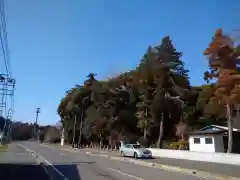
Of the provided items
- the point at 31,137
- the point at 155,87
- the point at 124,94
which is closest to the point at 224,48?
the point at 155,87

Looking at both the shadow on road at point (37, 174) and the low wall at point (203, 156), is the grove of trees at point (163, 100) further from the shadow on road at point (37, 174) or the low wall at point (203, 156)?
the shadow on road at point (37, 174)

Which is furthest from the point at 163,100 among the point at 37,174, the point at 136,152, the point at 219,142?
the point at 37,174

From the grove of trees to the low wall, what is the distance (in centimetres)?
478

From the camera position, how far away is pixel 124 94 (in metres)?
63.9

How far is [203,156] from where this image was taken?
33.1 metres

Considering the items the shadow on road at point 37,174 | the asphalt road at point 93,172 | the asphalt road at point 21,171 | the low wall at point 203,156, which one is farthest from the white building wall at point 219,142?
the shadow on road at point 37,174

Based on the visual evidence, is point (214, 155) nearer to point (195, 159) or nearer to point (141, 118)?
point (195, 159)

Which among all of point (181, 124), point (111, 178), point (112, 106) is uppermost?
point (112, 106)

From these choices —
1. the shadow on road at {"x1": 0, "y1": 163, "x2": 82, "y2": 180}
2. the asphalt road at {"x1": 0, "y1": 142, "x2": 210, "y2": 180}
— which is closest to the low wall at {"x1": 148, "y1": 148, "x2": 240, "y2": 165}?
the asphalt road at {"x1": 0, "y1": 142, "x2": 210, "y2": 180}

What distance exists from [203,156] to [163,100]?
1719cm

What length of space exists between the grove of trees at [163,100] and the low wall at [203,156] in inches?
188

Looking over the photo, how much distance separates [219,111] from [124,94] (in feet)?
84.2

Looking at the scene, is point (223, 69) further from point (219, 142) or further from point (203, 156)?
point (219, 142)

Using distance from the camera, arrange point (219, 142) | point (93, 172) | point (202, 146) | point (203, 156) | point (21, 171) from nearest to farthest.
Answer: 1. point (93, 172)
2. point (21, 171)
3. point (203, 156)
4. point (219, 142)
5. point (202, 146)
